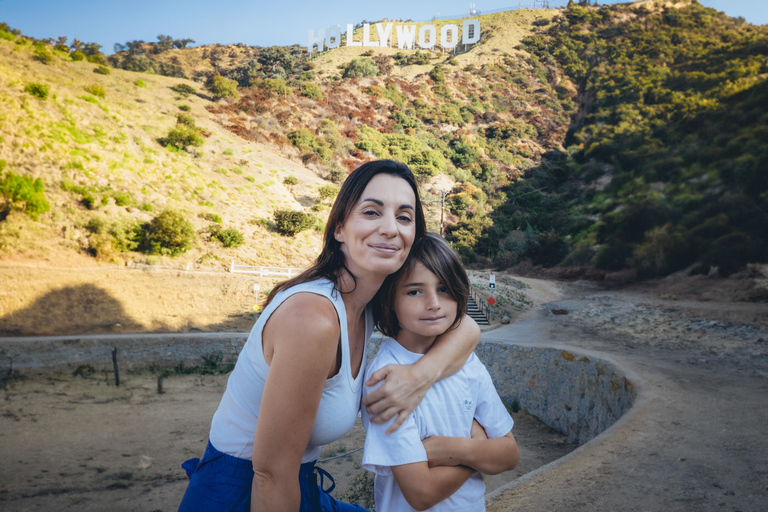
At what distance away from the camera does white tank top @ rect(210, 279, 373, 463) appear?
1.09 meters

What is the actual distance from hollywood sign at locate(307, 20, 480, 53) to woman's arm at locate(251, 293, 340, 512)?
54844mm

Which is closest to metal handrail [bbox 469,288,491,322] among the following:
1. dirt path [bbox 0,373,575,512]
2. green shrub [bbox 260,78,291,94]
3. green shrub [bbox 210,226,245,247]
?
dirt path [bbox 0,373,575,512]

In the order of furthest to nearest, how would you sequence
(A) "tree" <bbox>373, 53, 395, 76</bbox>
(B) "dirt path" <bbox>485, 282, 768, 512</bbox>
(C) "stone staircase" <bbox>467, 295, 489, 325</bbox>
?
(A) "tree" <bbox>373, 53, 395, 76</bbox> → (C) "stone staircase" <bbox>467, 295, 489, 325</bbox> → (B) "dirt path" <bbox>485, 282, 768, 512</bbox>

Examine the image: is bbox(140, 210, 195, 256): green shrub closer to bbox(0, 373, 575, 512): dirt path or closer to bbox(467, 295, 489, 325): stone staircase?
bbox(0, 373, 575, 512): dirt path

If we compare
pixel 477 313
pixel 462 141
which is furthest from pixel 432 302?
pixel 462 141

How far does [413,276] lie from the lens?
152 centimetres

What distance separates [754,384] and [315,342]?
8.26 meters

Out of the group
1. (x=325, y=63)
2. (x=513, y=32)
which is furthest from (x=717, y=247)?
(x=513, y=32)

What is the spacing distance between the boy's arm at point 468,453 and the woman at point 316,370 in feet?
0.50

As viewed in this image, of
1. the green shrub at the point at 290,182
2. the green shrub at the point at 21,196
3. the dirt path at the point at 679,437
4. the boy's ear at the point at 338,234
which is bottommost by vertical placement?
the dirt path at the point at 679,437

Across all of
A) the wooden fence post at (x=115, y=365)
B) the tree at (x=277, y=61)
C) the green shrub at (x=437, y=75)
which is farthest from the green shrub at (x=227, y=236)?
the green shrub at (x=437, y=75)

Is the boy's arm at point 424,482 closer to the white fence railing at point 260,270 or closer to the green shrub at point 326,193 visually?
the white fence railing at point 260,270

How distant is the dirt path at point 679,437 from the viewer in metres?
3.17

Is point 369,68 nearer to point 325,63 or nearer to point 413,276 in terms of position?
point 325,63
